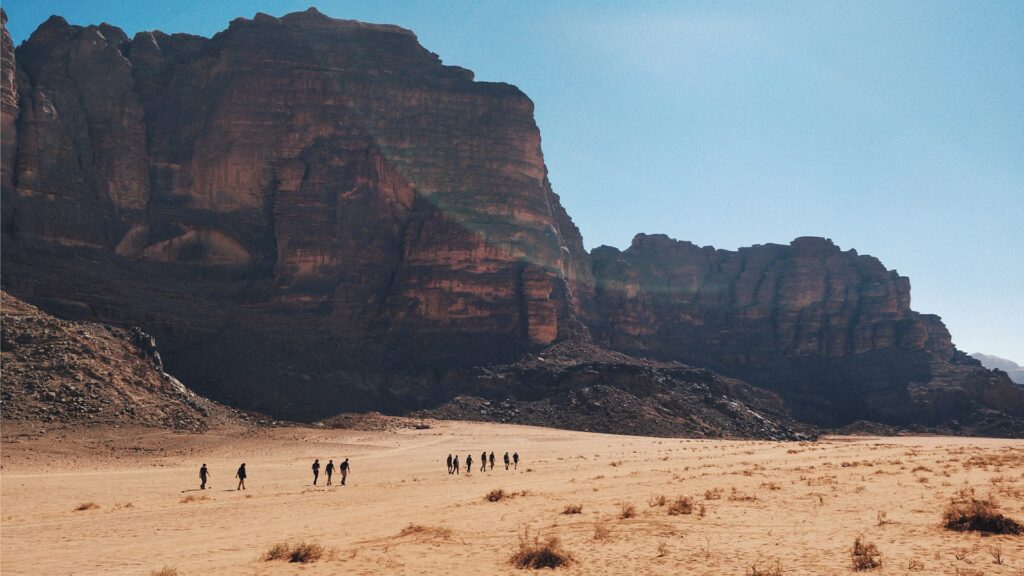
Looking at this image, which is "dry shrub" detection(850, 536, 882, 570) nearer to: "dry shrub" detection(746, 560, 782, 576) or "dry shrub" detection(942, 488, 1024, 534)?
"dry shrub" detection(746, 560, 782, 576)

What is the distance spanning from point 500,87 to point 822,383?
72.4m

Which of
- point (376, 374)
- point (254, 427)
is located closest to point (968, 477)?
point (254, 427)

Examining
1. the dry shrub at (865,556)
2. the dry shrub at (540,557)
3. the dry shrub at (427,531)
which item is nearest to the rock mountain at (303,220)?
the dry shrub at (427,531)

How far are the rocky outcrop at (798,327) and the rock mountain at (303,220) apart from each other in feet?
4.64

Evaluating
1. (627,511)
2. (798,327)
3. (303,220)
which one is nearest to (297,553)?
(627,511)

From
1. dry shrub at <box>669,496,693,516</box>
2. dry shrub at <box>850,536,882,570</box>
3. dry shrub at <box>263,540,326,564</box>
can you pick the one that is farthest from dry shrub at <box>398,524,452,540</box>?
dry shrub at <box>850,536,882,570</box>

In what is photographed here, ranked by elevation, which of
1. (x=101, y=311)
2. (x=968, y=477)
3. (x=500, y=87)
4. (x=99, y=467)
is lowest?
(x=99, y=467)

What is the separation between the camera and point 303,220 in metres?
97.4

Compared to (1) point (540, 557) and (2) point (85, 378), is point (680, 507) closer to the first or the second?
(1) point (540, 557)

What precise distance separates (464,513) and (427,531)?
4.36m

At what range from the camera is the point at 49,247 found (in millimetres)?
80250

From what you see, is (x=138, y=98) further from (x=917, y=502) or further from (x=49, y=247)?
(x=917, y=502)

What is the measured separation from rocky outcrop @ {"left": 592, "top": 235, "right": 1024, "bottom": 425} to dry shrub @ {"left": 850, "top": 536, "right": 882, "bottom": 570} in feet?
338

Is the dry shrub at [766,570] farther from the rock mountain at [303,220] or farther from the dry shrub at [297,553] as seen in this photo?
the rock mountain at [303,220]
